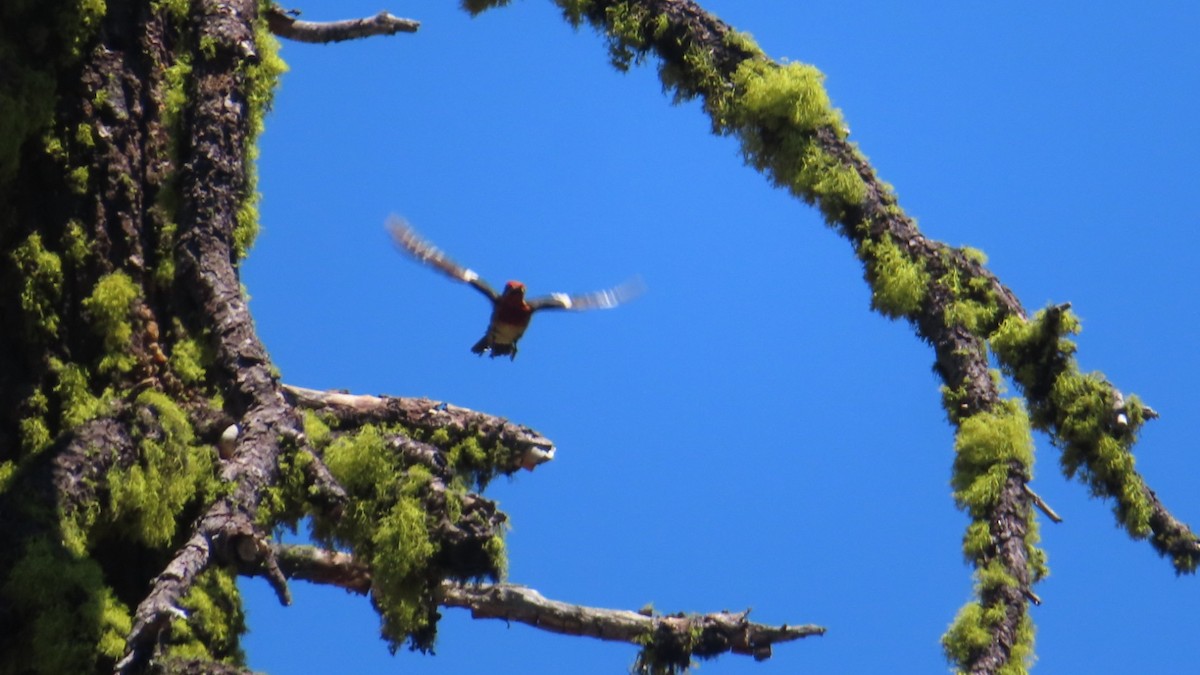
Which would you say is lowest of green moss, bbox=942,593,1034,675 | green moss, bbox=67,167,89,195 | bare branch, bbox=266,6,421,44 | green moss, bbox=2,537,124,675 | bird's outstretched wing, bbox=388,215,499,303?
green moss, bbox=2,537,124,675

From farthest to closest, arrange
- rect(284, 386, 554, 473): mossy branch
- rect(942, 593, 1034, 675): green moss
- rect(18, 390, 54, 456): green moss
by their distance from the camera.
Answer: rect(284, 386, 554, 473): mossy branch → rect(18, 390, 54, 456): green moss → rect(942, 593, 1034, 675): green moss

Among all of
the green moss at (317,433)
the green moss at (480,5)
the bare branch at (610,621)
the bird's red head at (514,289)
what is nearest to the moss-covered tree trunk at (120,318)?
the green moss at (317,433)

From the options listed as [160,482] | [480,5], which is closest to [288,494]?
[160,482]

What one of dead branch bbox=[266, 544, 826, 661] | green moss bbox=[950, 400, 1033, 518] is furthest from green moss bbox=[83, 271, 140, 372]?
green moss bbox=[950, 400, 1033, 518]

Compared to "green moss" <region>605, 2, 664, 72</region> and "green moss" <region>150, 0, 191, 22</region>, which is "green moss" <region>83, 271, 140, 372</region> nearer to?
"green moss" <region>150, 0, 191, 22</region>

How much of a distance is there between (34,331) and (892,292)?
2.75m

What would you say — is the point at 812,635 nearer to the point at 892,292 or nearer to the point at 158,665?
the point at 892,292

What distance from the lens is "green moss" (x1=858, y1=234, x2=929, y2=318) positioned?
15.0 ft

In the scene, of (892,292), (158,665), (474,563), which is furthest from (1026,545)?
(158,665)

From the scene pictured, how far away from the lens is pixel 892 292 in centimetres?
457

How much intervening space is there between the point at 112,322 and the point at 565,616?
231 centimetres

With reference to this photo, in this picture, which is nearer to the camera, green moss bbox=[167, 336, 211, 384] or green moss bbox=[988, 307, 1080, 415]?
green moss bbox=[167, 336, 211, 384]

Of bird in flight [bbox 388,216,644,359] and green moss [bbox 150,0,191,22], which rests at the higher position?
bird in flight [bbox 388,216,644,359]

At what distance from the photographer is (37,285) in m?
4.14
